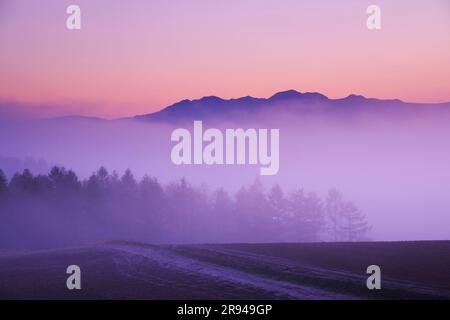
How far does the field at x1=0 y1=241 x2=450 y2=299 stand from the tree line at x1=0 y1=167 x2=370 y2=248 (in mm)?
18389

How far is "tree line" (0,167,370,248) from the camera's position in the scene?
50125mm

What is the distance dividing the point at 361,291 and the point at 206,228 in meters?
41.4

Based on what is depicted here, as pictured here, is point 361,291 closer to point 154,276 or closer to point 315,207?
point 154,276

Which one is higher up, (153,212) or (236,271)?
(153,212)

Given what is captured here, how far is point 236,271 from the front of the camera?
24094 mm

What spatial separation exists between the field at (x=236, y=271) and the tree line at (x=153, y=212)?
18389 millimetres

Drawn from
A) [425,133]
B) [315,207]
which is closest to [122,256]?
[315,207]

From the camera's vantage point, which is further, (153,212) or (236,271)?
(153,212)

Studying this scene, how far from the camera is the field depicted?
1995 centimetres

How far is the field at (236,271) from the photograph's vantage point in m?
20.0

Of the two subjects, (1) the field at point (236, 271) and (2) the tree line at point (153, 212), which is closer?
(1) the field at point (236, 271)

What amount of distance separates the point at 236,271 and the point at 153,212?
3431 cm

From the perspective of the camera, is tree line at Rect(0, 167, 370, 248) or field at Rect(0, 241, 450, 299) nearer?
field at Rect(0, 241, 450, 299)

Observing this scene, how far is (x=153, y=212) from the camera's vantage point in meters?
57.3
